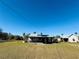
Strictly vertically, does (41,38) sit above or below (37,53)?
above

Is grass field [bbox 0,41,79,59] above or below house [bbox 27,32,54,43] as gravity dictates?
below

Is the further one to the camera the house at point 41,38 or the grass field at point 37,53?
the house at point 41,38

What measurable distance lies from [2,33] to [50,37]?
4529cm

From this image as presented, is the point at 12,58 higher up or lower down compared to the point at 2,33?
lower down

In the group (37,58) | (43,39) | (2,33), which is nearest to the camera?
(37,58)

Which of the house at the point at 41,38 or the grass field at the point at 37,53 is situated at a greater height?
the house at the point at 41,38

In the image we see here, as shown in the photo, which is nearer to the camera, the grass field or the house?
the grass field

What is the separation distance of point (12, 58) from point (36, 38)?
109ft

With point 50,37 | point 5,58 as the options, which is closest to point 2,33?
point 50,37

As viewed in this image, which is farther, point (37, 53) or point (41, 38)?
point (41, 38)

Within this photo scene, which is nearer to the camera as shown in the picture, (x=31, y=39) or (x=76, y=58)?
(x=76, y=58)

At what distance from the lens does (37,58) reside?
9953 mm

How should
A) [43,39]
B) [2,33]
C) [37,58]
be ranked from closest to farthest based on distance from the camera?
[37,58]
[43,39]
[2,33]

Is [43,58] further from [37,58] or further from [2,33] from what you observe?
[2,33]
